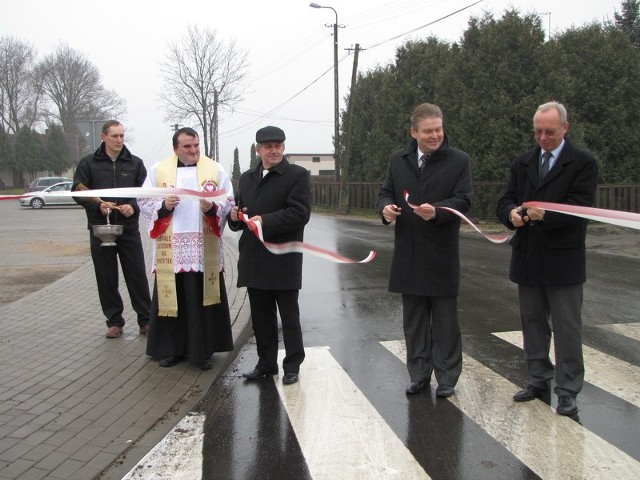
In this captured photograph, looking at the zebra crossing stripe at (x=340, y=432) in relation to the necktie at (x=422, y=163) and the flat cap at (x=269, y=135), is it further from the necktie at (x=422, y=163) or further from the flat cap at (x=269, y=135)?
the flat cap at (x=269, y=135)

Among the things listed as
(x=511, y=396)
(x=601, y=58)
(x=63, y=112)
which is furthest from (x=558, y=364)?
(x=63, y=112)

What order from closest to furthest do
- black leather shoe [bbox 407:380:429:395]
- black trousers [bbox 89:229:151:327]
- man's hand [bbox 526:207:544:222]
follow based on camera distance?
man's hand [bbox 526:207:544:222]
black leather shoe [bbox 407:380:429:395]
black trousers [bbox 89:229:151:327]

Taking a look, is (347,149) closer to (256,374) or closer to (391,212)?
(256,374)

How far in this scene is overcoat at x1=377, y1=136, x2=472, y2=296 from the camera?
459 cm

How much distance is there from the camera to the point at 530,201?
14.7 feet

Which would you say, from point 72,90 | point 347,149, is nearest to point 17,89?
point 72,90

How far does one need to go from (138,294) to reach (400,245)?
308 centimetres

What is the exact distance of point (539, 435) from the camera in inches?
158

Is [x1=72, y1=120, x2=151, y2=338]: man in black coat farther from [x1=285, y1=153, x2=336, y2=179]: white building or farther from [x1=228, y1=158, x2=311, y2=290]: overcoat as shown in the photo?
[x1=285, y1=153, x2=336, y2=179]: white building

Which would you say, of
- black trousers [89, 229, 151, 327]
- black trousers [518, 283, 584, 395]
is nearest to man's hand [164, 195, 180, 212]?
black trousers [89, 229, 151, 327]

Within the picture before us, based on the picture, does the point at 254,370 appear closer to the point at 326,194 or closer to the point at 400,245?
the point at 400,245

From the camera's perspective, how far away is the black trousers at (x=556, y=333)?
4359mm

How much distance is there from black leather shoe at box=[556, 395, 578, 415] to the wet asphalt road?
0.06 m

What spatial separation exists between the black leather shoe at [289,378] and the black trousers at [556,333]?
6.04 feet
